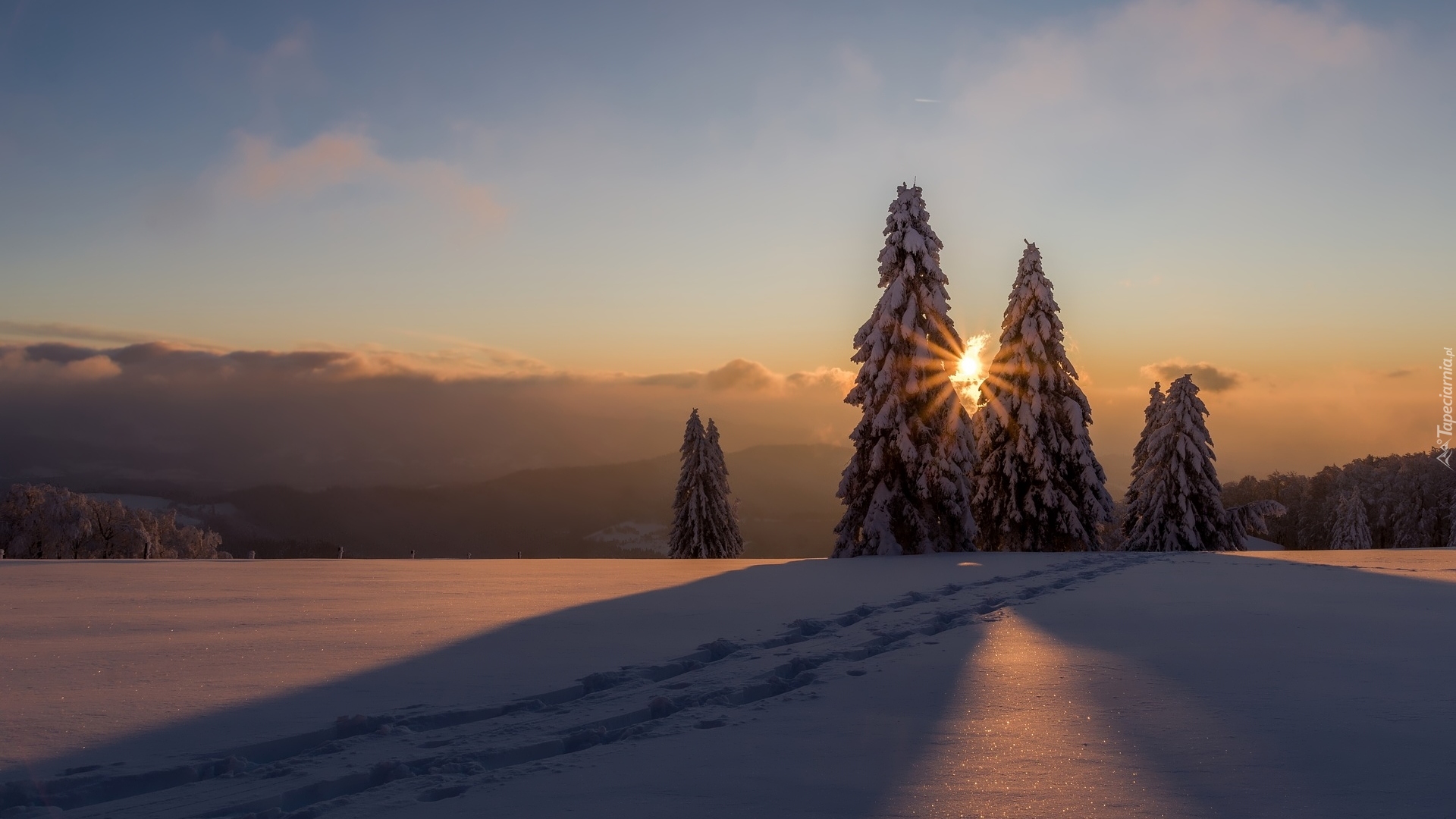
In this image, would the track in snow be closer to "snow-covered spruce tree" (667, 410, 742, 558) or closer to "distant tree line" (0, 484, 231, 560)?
"snow-covered spruce tree" (667, 410, 742, 558)

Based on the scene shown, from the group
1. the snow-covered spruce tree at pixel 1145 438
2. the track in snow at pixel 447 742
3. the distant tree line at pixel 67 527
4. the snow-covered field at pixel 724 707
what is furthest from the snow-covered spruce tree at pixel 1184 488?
the distant tree line at pixel 67 527

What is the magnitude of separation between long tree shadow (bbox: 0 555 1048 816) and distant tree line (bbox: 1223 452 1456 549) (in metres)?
67.4

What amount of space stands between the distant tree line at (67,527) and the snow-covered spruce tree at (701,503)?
35.6 m

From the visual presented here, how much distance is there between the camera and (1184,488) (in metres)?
37.5

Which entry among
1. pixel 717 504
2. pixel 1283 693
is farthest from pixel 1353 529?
pixel 1283 693

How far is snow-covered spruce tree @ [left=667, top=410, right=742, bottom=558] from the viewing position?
4422cm

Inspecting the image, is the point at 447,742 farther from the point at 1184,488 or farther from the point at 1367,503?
the point at 1367,503

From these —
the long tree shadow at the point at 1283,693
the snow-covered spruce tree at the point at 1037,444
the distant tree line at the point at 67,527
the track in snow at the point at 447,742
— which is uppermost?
the snow-covered spruce tree at the point at 1037,444

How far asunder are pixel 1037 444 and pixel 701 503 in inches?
689

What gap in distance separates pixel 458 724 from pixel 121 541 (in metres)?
75.1

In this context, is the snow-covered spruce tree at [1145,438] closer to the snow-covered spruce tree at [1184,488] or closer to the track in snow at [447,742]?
the snow-covered spruce tree at [1184,488]

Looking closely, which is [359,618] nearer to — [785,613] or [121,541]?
[785,613]

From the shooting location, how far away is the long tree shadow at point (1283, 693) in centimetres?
388

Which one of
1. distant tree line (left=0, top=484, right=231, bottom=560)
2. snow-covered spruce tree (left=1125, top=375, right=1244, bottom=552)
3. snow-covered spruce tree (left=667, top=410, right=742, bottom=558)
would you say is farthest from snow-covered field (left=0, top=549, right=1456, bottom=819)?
distant tree line (left=0, top=484, right=231, bottom=560)
